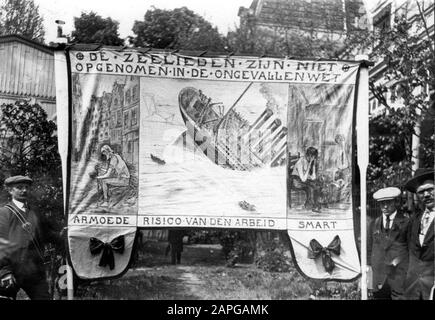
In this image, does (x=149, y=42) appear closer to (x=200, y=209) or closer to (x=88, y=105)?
(x=88, y=105)

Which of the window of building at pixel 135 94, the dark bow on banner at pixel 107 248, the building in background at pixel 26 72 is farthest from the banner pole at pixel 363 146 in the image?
the building in background at pixel 26 72

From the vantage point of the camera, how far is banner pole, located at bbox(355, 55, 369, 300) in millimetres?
3357

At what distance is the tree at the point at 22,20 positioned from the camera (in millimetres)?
3229

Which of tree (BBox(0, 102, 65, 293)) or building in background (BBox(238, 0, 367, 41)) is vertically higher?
building in background (BBox(238, 0, 367, 41))

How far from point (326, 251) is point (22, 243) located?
78.1 inches

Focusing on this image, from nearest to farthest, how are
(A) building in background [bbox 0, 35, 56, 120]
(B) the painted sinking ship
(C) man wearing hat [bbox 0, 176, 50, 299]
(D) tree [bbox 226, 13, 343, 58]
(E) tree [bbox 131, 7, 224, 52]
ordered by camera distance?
(C) man wearing hat [bbox 0, 176, 50, 299], (A) building in background [bbox 0, 35, 56, 120], (B) the painted sinking ship, (E) tree [bbox 131, 7, 224, 52], (D) tree [bbox 226, 13, 343, 58]

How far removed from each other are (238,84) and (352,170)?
98 cm

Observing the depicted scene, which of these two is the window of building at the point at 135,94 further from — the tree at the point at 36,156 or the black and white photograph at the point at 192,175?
the tree at the point at 36,156

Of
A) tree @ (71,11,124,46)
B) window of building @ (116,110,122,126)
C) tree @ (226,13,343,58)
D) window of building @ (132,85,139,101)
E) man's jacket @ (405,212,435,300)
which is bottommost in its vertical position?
man's jacket @ (405,212,435,300)

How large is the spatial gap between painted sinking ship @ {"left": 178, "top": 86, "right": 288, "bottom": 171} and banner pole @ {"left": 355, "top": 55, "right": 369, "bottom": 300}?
53cm

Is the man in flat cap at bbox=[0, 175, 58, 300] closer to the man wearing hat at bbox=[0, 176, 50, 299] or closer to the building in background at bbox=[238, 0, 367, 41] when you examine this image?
the man wearing hat at bbox=[0, 176, 50, 299]

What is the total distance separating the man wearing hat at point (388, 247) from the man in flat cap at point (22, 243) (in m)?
2.21

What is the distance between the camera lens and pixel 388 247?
348cm

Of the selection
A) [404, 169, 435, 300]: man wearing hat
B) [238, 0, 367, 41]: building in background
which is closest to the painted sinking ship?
[238, 0, 367, 41]: building in background
